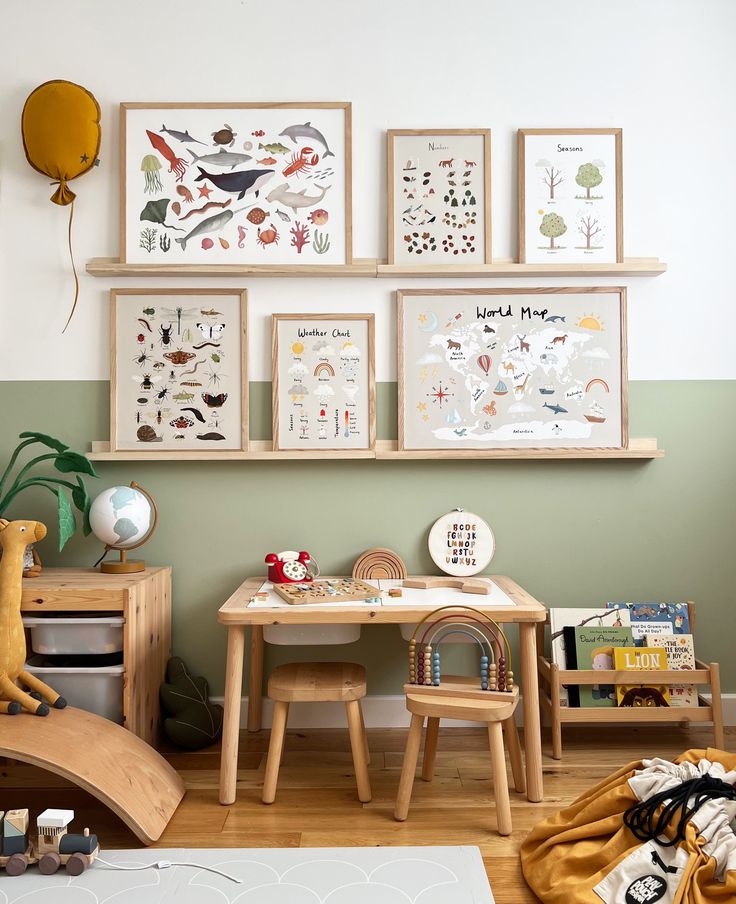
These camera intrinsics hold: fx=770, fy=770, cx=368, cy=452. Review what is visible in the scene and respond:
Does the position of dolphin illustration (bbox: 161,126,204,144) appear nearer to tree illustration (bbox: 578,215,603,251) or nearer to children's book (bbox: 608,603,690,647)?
tree illustration (bbox: 578,215,603,251)

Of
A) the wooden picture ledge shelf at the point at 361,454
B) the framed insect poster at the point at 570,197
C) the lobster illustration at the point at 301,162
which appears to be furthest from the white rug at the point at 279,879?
the lobster illustration at the point at 301,162

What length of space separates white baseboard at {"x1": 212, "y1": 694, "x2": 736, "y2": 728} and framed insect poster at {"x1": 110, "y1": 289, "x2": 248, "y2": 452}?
3.42ft

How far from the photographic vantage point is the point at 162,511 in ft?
9.81

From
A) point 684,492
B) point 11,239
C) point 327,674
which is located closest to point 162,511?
point 327,674

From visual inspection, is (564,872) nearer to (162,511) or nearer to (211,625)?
(211,625)

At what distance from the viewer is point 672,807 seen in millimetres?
1798

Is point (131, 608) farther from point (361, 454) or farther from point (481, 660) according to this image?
point (481, 660)

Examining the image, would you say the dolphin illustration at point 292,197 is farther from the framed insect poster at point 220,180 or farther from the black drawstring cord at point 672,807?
the black drawstring cord at point 672,807

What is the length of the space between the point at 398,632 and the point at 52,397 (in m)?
1.62

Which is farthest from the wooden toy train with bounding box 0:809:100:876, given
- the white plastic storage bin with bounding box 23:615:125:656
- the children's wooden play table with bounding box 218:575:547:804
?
the white plastic storage bin with bounding box 23:615:125:656

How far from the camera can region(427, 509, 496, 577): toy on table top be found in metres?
2.96

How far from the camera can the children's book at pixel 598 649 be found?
2.75m

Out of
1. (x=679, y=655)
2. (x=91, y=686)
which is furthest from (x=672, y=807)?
(x=91, y=686)

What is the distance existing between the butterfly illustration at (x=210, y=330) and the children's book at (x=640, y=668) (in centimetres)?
187
